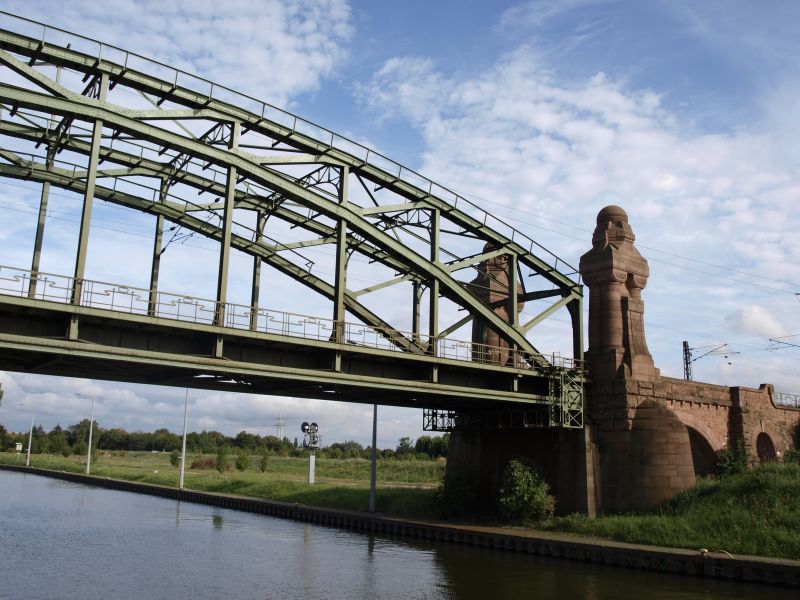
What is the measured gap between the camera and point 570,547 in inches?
1375

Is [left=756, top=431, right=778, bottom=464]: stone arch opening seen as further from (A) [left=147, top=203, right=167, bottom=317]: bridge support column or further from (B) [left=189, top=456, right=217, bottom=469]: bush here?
(B) [left=189, top=456, right=217, bottom=469]: bush

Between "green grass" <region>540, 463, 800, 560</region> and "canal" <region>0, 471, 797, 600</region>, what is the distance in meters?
3.77

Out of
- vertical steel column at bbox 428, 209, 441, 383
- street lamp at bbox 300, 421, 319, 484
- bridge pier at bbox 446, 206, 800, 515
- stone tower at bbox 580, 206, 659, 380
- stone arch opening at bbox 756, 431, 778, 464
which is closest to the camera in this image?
vertical steel column at bbox 428, 209, 441, 383

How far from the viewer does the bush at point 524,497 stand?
40469mm

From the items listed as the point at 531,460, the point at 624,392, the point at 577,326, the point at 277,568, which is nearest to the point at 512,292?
the point at 577,326

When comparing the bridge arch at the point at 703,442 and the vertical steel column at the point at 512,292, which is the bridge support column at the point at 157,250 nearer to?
the vertical steel column at the point at 512,292

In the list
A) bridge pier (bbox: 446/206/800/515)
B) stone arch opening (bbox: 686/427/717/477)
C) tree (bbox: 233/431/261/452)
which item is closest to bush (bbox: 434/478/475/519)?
bridge pier (bbox: 446/206/800/515)

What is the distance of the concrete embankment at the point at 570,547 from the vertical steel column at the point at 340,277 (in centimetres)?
1344

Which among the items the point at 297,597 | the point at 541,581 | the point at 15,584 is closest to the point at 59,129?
the point at 15,584

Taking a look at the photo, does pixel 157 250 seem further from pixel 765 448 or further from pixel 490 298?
pixel 765 448

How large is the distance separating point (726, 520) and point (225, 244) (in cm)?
2658

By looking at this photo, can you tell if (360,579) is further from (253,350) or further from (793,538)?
(793,538)

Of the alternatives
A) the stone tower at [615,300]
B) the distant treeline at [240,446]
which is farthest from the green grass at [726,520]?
the distant treeline at [240,446]

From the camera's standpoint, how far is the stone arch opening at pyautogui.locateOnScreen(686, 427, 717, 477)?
4656 centimetres
